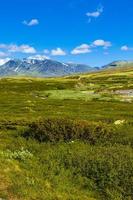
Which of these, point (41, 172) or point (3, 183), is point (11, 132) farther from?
point (3, 183)

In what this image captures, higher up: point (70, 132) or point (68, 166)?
point (70, 132)

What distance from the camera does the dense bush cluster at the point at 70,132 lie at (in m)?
30.0

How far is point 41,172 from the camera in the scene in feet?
70.4

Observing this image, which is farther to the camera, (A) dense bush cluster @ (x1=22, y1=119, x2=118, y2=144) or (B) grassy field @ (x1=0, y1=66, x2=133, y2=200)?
(A) dense bush cluster @ (x1=22, y1=119, x2=118, y2=144)

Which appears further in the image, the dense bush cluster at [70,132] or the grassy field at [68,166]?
the dense bush cluster at [70,132]

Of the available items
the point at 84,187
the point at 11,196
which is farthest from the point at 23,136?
the point at 11,196

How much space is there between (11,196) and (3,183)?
1.52 meters

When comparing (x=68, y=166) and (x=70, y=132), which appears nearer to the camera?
(x=68, y=166)

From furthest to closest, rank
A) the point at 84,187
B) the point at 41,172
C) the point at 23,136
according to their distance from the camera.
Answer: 1. the point at 23,136
2. the point at 41,172
3. the point at 84,187

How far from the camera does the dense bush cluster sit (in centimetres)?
2995

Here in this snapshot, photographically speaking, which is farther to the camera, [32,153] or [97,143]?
[97,143]

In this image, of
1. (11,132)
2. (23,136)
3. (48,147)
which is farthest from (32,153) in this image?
(11,132)

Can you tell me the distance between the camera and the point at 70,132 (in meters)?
30.7

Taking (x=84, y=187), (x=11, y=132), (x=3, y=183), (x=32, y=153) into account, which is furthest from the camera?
(x=11, y=132)
